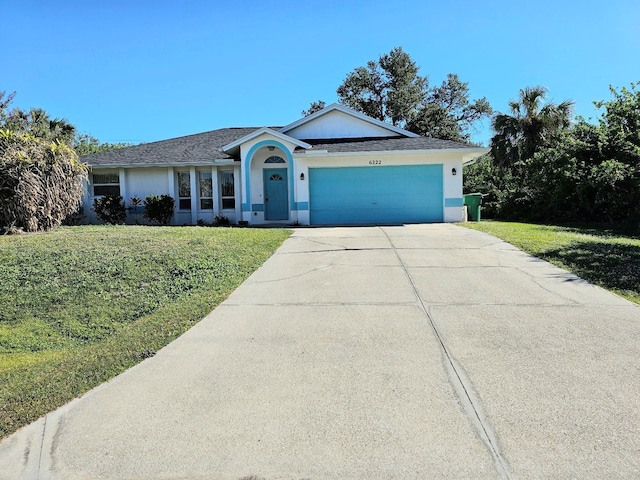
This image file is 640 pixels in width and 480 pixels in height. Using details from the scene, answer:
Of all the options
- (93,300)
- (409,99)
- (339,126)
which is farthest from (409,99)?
(93,300)

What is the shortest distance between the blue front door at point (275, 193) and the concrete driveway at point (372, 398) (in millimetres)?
12387

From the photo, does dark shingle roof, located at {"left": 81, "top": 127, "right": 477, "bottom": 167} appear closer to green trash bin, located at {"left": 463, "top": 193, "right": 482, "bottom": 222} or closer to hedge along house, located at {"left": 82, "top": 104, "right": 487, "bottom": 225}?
hedge along house, located at {"left": 82, "top": 104, "right": 487, "bottom": 225}

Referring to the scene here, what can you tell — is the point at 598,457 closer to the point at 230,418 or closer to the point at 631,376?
the point at 631,376

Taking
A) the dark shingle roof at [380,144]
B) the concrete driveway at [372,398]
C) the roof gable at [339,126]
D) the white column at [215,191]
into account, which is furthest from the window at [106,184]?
the concrete driveway at [372,398]

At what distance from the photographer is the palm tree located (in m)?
25.7

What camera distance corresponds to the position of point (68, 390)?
4211 mm

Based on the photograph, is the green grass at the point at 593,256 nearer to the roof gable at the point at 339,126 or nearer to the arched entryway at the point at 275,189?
the roof gable at the point at 339,126

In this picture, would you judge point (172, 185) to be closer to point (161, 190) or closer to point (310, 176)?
point (161, 190)

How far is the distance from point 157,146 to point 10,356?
1741 centimetres

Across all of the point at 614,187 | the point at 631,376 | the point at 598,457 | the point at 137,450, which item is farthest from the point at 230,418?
the point at 614,187

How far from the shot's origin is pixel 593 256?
32.1 feet

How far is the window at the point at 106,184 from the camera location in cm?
2009

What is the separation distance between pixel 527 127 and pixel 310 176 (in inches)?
595

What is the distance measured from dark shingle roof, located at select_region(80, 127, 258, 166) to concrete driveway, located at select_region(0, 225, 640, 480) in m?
13.7
